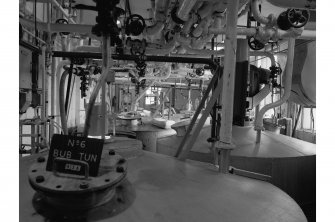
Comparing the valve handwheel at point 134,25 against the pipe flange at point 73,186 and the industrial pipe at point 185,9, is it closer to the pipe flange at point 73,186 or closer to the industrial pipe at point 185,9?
the industrial pipe at point 185,9

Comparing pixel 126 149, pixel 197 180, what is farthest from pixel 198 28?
pixel 197 180

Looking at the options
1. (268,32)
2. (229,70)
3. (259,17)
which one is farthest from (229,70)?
(268,32)

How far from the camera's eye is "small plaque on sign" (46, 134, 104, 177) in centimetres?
55

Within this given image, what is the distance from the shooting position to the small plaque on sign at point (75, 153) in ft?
1.82

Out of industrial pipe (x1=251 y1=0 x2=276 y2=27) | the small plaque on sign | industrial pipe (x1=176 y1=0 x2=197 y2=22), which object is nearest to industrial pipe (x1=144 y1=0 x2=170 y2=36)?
A: industrial pipe (x1=176 y1=0 x2=197 y2=22)

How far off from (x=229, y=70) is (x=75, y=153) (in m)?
0.58

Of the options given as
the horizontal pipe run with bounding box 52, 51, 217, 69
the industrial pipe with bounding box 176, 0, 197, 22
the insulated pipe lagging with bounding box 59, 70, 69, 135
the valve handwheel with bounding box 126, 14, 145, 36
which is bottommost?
the insulated pipe lagging with bounding box 59, 70, 69, 135

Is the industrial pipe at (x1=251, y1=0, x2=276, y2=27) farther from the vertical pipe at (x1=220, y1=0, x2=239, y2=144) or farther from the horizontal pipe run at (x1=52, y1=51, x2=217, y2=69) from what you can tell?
the vertical pipe at (x1=220, y1=0, x2=239, y2=144)

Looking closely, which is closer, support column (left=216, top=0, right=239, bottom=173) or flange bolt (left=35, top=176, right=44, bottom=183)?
flange bolt (left=35, top=176, right=44, bottom=183)

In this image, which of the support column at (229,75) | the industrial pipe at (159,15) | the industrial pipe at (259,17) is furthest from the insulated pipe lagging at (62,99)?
the industrial pipe at (259,17)

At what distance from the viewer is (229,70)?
86 cm

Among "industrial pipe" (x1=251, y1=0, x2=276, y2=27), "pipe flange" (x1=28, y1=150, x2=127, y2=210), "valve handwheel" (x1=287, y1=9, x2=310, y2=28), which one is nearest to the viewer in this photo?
"pipe flange" (x1=28, y1=150, x2=127, y2=210)

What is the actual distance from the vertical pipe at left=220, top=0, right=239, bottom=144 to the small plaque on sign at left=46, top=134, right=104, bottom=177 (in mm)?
487

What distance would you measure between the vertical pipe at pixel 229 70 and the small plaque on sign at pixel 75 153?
49 cm
